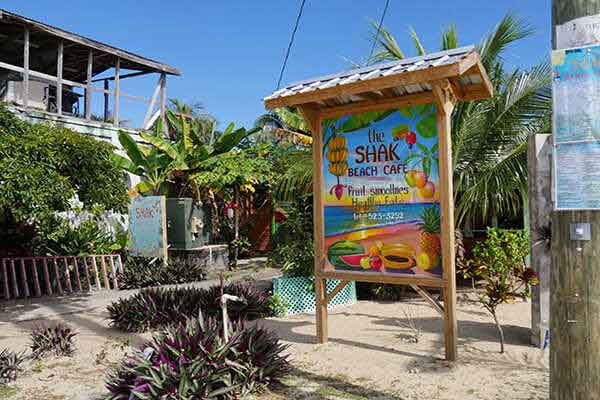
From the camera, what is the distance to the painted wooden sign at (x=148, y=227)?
12.5 meters

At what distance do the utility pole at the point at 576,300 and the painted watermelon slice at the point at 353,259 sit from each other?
3.28 metres

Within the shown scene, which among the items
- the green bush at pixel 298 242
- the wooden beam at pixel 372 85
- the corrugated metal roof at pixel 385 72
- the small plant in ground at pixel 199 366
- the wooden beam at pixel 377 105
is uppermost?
the corrugated metal roof at pixel 385 72

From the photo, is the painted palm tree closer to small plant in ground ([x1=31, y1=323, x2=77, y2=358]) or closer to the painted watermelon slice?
the painted watermelon slice

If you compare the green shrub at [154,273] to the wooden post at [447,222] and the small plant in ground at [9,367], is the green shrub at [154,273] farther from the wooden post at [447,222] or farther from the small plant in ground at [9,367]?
the wooden post at [447,222]

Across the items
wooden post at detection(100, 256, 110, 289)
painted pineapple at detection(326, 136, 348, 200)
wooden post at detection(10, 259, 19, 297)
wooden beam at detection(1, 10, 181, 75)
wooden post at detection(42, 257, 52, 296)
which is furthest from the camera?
wooden beam at detection(1, 10, 181, 75)

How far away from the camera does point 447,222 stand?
5.36m

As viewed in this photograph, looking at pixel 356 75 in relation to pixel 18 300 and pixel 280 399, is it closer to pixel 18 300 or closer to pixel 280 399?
pixel 280 399

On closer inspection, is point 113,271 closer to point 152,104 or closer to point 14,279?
point 14,279

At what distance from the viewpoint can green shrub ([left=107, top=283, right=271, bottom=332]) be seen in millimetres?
7387

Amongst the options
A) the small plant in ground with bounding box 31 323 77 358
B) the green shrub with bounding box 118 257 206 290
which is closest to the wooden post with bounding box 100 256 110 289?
the green shrub with bounding box 118 257 206 290

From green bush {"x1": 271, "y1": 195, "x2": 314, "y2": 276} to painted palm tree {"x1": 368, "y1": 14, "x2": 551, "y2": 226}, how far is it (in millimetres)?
2884

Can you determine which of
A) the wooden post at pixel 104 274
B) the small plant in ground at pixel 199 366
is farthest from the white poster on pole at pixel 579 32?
the wooden post at pixel 104 274

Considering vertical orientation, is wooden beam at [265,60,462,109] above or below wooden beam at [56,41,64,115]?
below

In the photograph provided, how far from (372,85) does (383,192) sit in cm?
126
